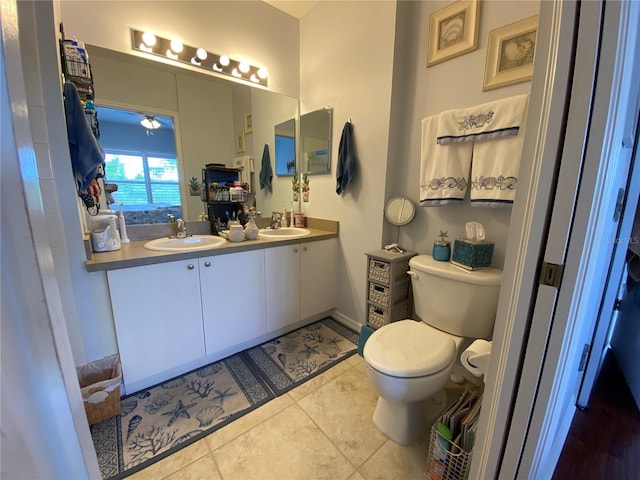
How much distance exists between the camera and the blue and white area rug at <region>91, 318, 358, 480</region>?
117 cm

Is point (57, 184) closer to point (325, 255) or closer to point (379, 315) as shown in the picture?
point (325, 255)

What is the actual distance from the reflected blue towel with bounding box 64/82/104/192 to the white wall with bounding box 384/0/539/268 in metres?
1.65

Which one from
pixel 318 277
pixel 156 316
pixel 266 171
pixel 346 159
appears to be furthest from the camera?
pixel 266 171

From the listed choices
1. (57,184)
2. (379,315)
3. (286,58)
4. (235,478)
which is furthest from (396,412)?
(286,58)

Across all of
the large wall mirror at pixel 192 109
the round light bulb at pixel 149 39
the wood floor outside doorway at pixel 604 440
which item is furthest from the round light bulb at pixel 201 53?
the wood floor outside doorway at pixel 604 440

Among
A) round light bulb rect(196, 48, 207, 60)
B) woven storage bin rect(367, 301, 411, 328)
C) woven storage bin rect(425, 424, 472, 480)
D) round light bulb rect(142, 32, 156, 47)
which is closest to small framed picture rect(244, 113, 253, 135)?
round light bulb rect(196, 48, 207, 60)

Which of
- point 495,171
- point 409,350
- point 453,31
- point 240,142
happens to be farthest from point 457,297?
point 240,142

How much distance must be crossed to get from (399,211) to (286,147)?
124cm

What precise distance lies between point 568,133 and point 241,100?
2.10 metres

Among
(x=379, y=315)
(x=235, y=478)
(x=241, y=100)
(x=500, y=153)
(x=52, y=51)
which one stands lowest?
(x=235, y=478)

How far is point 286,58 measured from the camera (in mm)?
2215

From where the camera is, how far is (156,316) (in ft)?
4.67

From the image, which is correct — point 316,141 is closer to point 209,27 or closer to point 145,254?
point 209,27

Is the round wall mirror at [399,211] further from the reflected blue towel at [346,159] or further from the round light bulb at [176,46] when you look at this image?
the round light bulb at [176,46]
